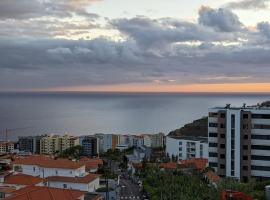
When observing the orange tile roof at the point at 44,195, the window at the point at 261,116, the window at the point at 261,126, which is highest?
the window at the point at 261,116

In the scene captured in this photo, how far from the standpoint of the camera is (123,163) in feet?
177

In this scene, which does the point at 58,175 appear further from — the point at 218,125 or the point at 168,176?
the point at 218,125

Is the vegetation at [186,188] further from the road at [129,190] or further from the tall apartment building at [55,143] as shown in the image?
the tall apartment building at [55,143]

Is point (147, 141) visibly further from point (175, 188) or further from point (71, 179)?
point (175, 188)

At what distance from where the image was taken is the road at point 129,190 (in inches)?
1315

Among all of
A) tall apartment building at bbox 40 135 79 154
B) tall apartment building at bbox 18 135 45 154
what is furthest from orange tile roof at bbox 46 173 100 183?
tall apartment building at bbox 18 135 45 154

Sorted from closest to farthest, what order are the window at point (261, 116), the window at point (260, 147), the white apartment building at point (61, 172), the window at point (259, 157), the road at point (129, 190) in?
the white apartment building at point (61, 172) → the road at point (129, 190) → the window at point (261, 116) → the window at point (260, 147) → the window at point (259, 157)

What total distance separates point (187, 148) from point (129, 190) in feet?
84.5

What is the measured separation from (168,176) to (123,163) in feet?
62.3

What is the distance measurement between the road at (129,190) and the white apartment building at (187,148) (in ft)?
67.9

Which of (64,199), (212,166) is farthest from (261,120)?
(64,199)

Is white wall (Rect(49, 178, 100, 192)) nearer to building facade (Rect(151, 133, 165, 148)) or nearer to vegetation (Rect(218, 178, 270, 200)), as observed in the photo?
vegetation (Rect(218, 178, 270, 200))

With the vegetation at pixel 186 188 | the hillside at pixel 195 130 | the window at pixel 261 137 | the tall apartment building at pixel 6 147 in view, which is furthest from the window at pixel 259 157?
the tall apartment building at pixel 6 147

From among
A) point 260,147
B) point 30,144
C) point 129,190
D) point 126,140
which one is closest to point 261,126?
point 260,147
